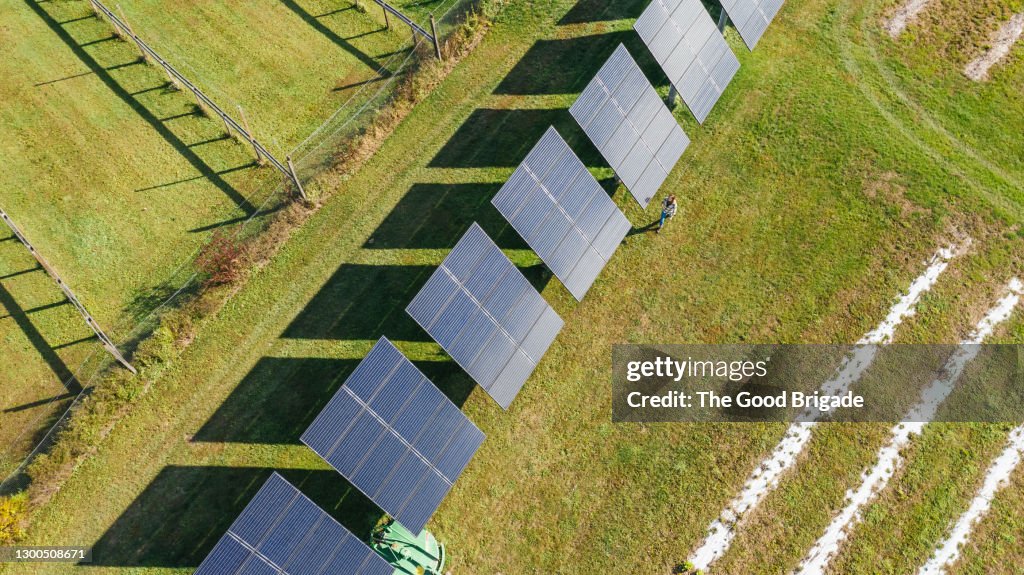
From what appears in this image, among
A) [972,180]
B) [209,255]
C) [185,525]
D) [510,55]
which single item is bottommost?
[185,525]

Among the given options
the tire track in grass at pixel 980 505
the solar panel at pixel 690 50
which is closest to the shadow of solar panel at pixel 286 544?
the tire track in grass at pixel 980 505

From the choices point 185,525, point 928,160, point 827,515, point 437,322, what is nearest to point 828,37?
point 928,160

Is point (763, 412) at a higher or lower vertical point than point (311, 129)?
lower

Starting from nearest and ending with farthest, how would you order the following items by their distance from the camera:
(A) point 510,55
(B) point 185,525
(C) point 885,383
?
(B) point 185,525 → (C) point 885,383 → (A) point 510,55

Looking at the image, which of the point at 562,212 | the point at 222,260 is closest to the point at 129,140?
the point at 222,260

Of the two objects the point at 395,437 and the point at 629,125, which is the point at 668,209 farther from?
the point at 395,437

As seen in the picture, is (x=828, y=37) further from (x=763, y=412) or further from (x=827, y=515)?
(x=827, y=515)

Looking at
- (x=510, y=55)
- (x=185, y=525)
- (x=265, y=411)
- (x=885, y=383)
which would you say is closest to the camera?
(x=185, y=525)
